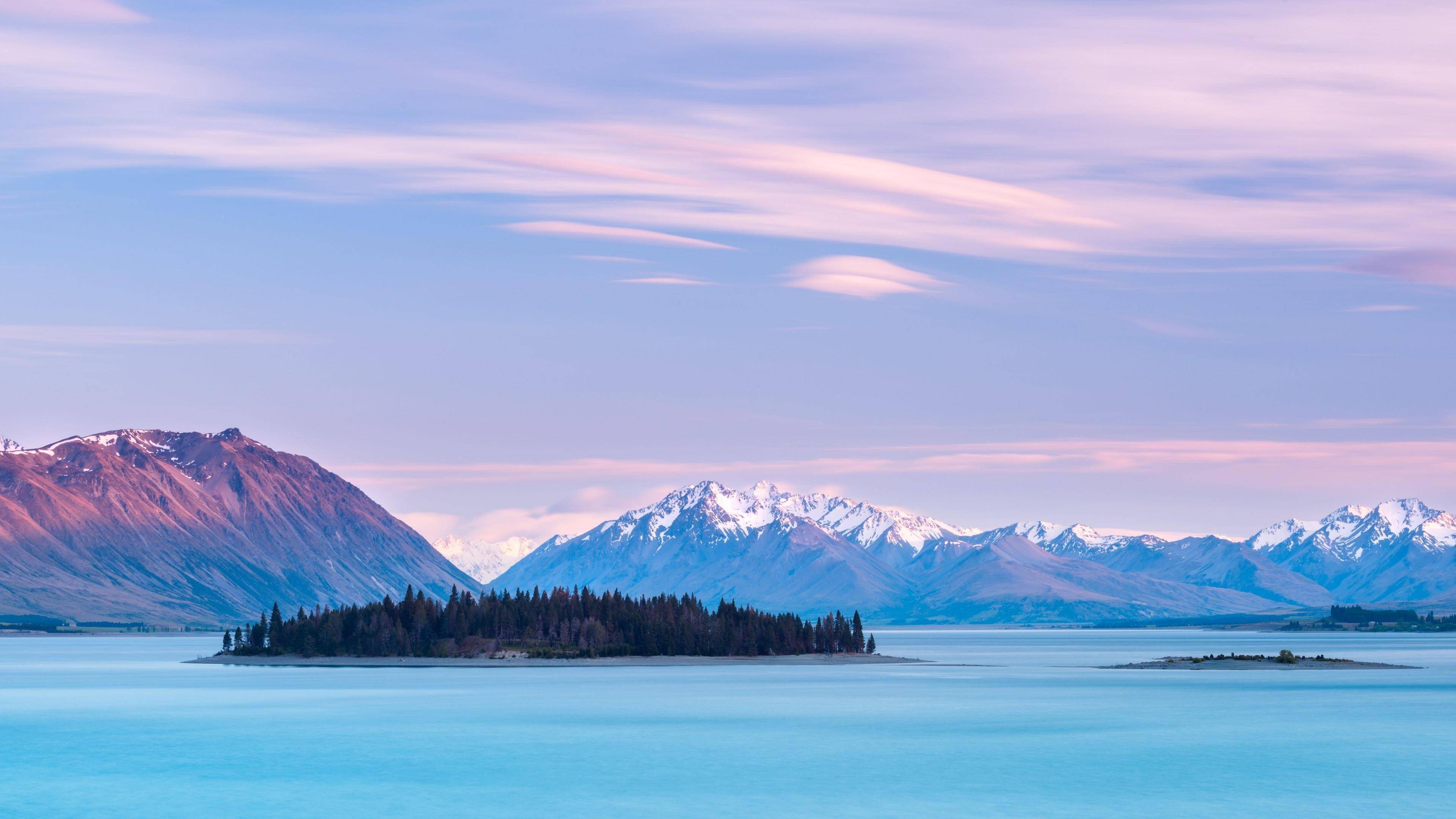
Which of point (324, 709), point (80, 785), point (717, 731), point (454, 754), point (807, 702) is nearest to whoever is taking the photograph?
point (80, 785)

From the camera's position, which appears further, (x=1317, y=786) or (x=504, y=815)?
(x=1317, y=786)

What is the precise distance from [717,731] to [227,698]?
68366mm

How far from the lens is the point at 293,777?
333 feet

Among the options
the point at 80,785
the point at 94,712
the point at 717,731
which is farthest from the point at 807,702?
the point at 80,785

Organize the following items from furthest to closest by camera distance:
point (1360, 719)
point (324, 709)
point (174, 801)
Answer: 1. point (324, 709)
2. point (1360, 719)
3. point (174, 801)

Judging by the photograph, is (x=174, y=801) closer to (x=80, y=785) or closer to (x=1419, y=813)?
(x=80, y=785)

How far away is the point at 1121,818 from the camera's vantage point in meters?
83.7

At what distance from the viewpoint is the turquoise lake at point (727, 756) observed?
8962cm

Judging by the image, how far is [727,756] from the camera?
113688mm

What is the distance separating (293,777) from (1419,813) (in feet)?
204

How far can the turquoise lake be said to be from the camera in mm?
89625

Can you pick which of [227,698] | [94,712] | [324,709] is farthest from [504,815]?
[227,698]

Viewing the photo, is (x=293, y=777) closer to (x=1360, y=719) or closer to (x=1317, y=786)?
(x=1317, y=786)

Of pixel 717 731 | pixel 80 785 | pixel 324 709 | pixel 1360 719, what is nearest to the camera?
pixel 80 785
